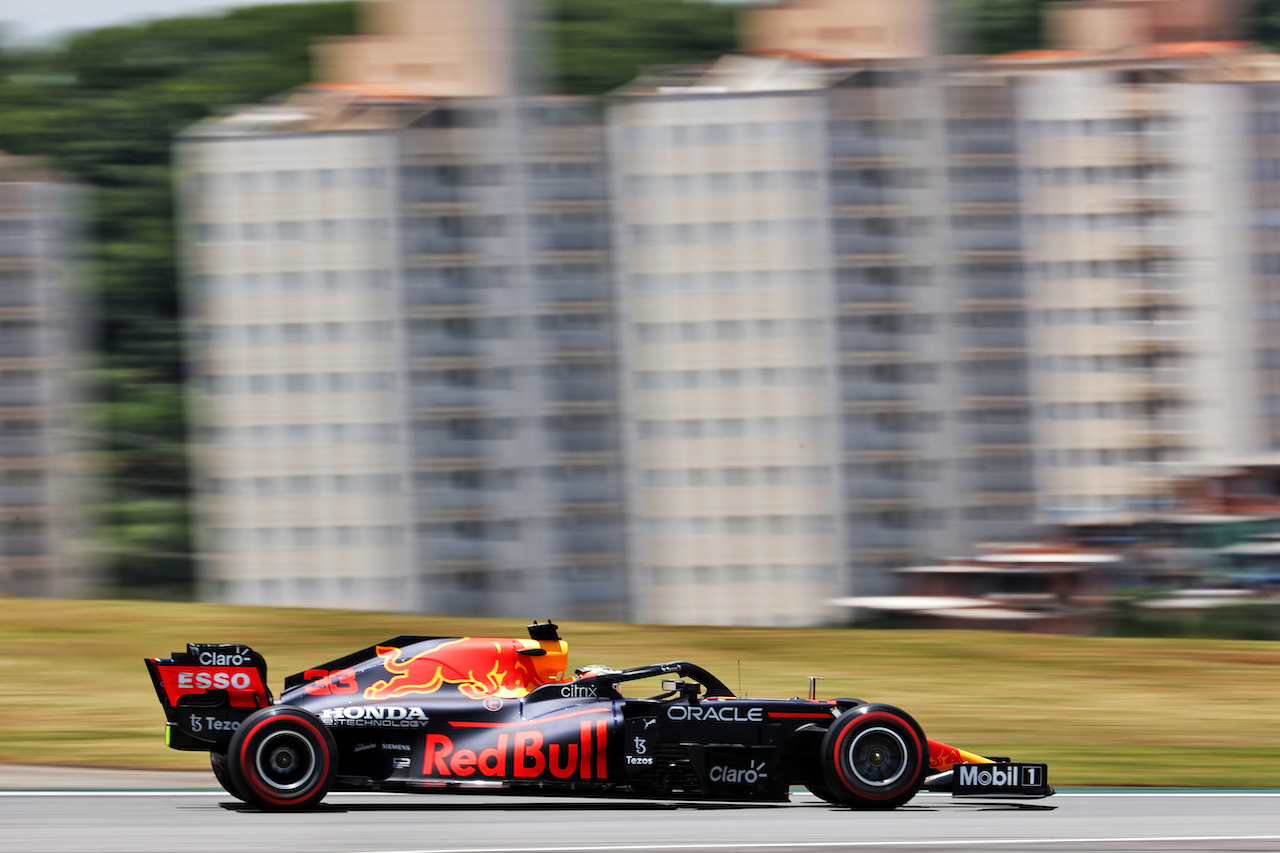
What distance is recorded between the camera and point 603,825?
10.3 metres

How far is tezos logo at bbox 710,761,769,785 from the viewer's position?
10828mm

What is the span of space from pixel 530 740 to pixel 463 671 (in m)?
0.81

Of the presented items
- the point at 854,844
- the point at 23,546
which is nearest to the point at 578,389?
the point at 23,546

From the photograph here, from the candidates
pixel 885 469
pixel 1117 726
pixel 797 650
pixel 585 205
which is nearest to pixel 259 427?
pixel 585 205

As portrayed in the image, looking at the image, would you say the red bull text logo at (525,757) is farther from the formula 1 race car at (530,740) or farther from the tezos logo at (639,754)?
the tezos logo at (639,754)

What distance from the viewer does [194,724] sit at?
10789 mm

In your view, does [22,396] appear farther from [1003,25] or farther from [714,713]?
[1003,25]

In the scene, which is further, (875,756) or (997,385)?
(997,385)

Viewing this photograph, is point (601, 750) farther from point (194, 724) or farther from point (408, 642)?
point (194, 724)

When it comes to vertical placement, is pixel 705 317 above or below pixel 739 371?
above

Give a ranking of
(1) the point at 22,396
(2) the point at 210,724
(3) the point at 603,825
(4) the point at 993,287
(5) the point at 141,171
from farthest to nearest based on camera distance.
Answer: (5) the point at 141,171 < (1) the point at 22,396 < (4) the point at 993,287 < (2) the point at 210,724 < (3) the point at 603,825

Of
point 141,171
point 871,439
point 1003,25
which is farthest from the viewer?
point 1003,25

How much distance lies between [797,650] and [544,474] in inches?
1015

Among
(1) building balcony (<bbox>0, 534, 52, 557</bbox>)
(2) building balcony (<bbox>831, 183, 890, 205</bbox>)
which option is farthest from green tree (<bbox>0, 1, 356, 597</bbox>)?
(2) building balcony (<bbox>831, 183, 890, 205</bbox>)
